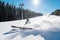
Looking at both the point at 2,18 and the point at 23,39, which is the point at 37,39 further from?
the point at 2,18

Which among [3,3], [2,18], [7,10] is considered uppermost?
[3,3]

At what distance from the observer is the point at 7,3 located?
3294 centimetres

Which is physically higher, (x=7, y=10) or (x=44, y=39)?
(x=7, y=10)

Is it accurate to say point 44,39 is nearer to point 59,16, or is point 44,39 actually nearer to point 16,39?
point 16,39

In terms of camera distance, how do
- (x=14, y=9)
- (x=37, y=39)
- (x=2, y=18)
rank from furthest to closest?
(x=14, y=9) < (x=2, y=18) < (x=37, y=39)

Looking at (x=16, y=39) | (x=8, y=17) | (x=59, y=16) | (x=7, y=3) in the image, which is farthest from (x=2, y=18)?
(x=16, y=39)

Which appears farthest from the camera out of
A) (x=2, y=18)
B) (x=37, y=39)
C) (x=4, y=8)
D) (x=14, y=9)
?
(x=14, y=9)

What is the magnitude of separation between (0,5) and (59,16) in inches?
950

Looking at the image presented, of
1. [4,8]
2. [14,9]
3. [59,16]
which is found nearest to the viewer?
[59,16]

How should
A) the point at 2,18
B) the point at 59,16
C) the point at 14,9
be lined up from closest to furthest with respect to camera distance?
the point at 59,16
the point at 2,18
the point at 14,9

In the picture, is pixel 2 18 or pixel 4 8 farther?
pixel 4 8

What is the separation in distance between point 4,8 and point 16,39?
2861 cm

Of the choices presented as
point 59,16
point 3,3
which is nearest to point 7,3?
point 3,3

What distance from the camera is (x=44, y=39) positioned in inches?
154
